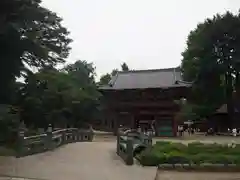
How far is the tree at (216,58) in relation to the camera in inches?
1577

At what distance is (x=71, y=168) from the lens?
12.4m

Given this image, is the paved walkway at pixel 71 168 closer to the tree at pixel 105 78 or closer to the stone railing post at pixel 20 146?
the stone railing post at pixel 20 146

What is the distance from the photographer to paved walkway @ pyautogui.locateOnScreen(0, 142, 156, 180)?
11.2m

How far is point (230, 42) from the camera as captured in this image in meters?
40.3

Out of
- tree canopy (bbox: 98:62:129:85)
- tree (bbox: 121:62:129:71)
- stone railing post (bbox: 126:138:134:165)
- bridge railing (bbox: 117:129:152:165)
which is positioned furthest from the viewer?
tree (bbox: 121:62:129:71)

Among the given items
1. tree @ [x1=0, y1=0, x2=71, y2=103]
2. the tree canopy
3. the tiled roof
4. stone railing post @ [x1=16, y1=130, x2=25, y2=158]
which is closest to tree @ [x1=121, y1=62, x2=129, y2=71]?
the tree canopy

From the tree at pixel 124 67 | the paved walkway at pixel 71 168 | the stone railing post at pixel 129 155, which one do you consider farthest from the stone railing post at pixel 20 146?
the tree at pixel 124 67

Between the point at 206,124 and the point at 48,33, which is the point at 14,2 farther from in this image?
the point at 206,124

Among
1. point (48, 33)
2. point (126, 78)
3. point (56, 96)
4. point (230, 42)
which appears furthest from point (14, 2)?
point (230, 42)

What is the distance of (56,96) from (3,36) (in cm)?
1618

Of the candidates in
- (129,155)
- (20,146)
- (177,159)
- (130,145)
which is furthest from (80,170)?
(20,146)

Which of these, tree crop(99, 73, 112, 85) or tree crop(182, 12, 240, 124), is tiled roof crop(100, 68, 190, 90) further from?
tree crop(99, 73, 112, 85)

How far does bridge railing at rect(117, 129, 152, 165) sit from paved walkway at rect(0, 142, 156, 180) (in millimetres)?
394

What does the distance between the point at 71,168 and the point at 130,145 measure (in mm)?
2777
